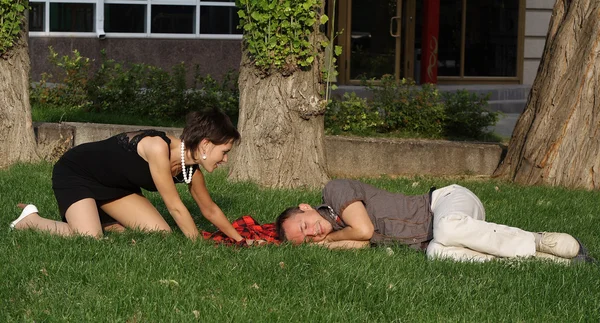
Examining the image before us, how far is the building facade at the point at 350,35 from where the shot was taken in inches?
737

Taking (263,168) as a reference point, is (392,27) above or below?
above

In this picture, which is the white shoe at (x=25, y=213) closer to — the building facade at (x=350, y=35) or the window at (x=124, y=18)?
the building facade at (x=350, y=35)

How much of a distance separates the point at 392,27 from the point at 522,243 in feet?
46.2

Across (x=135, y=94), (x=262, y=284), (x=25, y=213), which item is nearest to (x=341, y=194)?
(x=262, y=284)

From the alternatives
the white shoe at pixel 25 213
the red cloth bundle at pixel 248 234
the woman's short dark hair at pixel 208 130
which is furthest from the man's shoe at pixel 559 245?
the white shoe at pixel 25 213

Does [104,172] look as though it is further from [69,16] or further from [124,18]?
[124,18]

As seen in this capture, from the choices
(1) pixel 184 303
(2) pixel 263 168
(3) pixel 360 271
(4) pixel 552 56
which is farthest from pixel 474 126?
(1) pixel 184 303

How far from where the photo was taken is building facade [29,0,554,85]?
61.4 feet

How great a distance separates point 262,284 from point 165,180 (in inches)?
48.9

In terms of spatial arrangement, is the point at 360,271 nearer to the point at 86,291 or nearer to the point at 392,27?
the point at 86,291

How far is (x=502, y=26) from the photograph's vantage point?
21.3 meters

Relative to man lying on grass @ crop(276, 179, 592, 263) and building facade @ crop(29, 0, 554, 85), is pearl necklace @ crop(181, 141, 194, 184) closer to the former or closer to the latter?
man lying on grass @ crop(276, 179, 592, 263)

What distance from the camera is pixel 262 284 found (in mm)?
5504

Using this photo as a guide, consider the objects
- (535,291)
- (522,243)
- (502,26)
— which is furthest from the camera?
(502,26)
